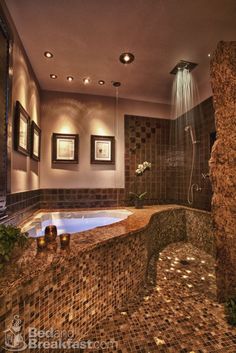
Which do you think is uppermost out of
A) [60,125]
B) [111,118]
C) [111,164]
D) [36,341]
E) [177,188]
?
[111,118]

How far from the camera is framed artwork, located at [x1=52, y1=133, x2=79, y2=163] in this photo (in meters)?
2.99

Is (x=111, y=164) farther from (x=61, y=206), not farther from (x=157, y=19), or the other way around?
(x=157, y=19)

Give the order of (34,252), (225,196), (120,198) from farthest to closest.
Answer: (120,198) < (225,196) < (34,252)

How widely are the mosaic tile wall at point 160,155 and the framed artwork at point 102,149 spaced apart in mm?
294

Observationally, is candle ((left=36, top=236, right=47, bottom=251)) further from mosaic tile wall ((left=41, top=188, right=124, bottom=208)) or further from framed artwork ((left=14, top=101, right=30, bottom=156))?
mosaic tile wall ((left=41, top=188, right=124, bottom=208))

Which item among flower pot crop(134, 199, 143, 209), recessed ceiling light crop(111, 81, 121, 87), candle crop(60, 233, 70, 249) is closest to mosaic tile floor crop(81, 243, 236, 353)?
candle crop(60, 233, 70, 249)

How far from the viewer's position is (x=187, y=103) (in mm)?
3154

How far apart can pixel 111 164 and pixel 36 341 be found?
2.62m

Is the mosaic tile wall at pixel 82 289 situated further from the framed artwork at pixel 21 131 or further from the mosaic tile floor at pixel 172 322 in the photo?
the framed artwork at pixel 21 131

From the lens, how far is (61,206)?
9.72ft

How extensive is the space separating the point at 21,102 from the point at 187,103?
8.73 feet

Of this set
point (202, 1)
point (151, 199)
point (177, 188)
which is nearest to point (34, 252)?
point (202, 1)

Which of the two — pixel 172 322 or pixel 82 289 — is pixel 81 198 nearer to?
→ pixel 82 289

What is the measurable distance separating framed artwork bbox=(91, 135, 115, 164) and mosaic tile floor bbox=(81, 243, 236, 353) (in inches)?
79.1
